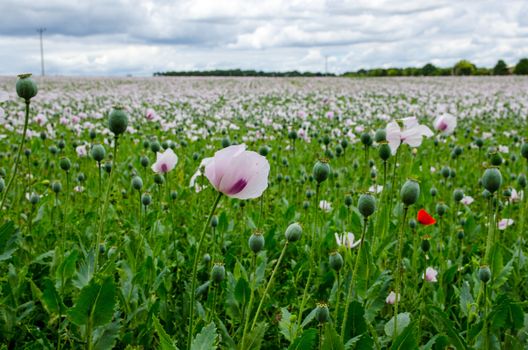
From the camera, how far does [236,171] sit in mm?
1366

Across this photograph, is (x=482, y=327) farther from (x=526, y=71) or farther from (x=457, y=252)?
(x=526, y=71)

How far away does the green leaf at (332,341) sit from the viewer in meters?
1.57

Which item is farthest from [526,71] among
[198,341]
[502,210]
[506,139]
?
[198,341]

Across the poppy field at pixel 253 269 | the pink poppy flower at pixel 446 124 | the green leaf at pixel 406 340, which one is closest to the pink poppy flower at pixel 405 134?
the poppy field at pixel 253 269

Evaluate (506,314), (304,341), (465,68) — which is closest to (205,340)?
(304,341)

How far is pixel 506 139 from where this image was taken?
9.11 meters

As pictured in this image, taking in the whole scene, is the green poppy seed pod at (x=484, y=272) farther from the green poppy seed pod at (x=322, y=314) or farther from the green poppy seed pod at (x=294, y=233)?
the green poppy seed pod at (x=294, y=233)

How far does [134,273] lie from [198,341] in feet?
3.54

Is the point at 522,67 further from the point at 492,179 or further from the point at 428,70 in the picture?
the point at 492,179

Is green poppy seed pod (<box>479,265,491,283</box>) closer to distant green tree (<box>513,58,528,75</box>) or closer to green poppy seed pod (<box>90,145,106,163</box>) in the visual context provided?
green poppy seed pod (<box>90,145,106,163</box>)

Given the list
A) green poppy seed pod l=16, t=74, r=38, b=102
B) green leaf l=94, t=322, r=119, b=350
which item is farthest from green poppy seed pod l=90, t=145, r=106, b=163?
green leaf l=94, t=322, r=119, b=350

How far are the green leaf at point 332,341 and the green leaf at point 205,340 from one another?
0.34 meters

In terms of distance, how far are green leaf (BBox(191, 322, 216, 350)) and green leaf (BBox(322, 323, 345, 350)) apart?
34cm

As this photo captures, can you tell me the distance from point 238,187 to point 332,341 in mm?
577
